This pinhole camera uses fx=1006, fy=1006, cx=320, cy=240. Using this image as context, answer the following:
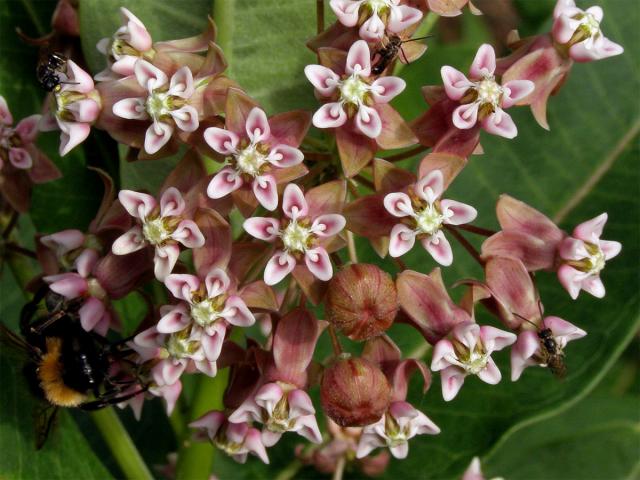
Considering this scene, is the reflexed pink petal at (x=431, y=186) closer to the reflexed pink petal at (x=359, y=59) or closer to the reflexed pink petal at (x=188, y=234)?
the reflexed pink petal at (x=359, y=59)

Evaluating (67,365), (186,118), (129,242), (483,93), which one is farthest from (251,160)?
(67,365)

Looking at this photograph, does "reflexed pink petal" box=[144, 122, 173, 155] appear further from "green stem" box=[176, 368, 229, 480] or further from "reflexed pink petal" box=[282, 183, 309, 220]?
"green stem" box=[176, 368, 229, 480]

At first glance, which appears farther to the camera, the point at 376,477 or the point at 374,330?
the point at 376,477

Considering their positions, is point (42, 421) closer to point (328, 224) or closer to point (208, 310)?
point (208, 310)

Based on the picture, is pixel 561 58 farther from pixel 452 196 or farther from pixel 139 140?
pixel 139 140

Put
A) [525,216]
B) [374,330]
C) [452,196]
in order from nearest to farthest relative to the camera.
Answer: [374,330]
[525,216]
[452,196]

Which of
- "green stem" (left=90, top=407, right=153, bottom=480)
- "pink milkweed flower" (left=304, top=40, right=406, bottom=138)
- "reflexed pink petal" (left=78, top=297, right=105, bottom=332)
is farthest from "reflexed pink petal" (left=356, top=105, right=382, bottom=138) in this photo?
"green stem" (left=90, top=407, right=153, bottom=480)

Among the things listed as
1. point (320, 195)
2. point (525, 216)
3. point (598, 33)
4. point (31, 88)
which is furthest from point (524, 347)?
point (31, 88)

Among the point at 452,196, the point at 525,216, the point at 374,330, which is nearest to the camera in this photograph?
the point at 374,330
